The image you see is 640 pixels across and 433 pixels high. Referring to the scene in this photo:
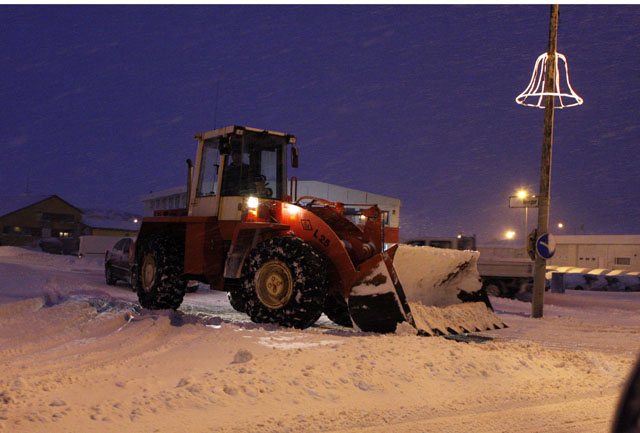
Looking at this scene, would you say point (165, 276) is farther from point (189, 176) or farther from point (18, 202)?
point (18, 202)

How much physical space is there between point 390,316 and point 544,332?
394cm

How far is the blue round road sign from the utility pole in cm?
15

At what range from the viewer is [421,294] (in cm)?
902

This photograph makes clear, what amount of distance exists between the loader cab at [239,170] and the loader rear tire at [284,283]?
4.38ft

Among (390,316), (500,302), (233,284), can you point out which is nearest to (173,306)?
(233,284)

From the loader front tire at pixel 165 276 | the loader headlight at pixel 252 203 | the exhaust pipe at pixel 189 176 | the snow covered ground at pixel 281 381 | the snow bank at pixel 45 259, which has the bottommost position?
the snow bank at pixel 45 259

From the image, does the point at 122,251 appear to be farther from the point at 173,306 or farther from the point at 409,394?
the point at 409,394

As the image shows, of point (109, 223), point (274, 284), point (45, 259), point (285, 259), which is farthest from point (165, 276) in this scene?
point (109, 223)

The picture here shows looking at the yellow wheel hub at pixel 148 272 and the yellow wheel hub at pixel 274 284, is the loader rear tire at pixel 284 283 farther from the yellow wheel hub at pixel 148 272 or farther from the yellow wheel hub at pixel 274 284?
the yellow wheel hub at pixel 148 272

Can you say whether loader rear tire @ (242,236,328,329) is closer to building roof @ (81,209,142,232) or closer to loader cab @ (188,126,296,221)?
loader cab @ (188,126,296,221)

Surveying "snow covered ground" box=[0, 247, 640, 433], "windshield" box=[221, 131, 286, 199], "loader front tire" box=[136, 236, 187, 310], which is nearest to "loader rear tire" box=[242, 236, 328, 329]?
"snow covered ground" box=[0, 247, 640, 433]

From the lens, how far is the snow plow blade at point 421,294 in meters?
7.97

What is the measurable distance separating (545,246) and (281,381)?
31.5ft

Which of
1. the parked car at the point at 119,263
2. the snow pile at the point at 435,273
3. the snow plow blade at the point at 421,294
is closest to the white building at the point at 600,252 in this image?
the parked car at the point at 119,263
